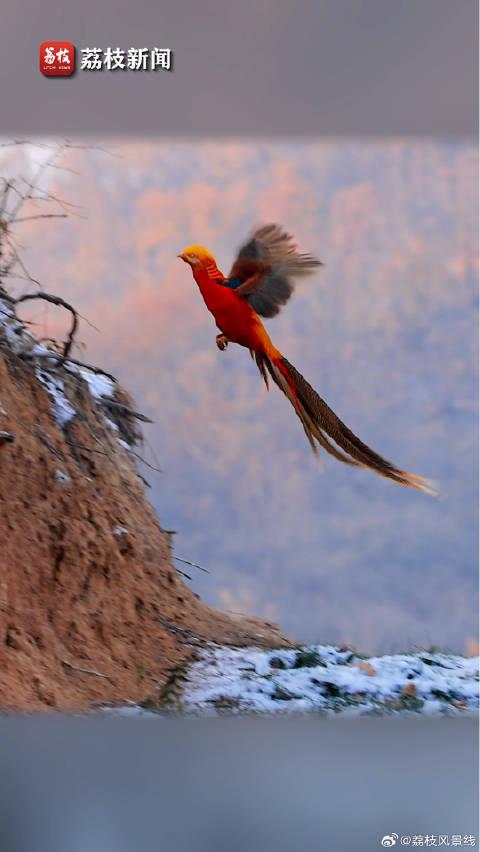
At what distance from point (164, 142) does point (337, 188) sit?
681 millimetres

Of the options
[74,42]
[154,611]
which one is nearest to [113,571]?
[154,611]

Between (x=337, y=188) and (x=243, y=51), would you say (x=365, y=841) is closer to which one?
(x=337, y=188)

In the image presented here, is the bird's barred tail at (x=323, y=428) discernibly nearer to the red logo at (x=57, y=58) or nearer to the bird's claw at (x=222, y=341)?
the bird's claw at (x=222, y=341)

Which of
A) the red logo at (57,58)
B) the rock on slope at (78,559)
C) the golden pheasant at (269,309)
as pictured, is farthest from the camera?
the golden pheasant at (269,309)

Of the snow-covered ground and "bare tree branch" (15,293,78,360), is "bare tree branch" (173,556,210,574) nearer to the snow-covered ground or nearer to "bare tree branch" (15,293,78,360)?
the snow-covered ground

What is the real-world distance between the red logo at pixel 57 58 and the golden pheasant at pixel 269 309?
788mm

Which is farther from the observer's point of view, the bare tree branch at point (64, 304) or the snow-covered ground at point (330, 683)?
the bare tree branch at point (64, 304)

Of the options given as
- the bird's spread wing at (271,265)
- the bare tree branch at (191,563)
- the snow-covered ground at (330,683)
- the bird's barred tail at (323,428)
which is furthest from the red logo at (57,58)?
the snow-covered ground at (330,683)

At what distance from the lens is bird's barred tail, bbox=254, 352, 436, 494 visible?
306cm

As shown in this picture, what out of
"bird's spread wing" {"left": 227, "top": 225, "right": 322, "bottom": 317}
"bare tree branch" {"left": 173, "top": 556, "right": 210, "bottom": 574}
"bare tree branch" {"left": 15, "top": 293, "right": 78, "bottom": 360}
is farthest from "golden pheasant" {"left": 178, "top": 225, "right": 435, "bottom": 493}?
"bare tree branch" {"left": 173, "top": 556, "right": 210, "bottom": 574}

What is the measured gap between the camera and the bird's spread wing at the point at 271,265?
310 cm

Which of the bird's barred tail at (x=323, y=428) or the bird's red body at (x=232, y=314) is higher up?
the bird's red body at (x=232, y=314)

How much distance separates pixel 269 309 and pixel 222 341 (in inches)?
8.7

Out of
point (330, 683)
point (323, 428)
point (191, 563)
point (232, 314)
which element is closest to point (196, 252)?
point (232, 314)
